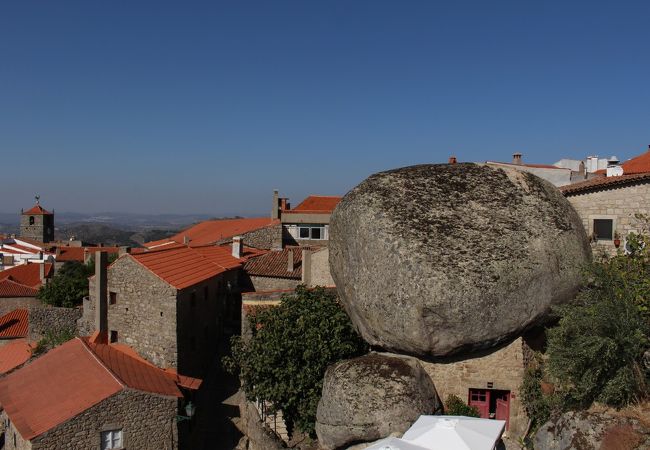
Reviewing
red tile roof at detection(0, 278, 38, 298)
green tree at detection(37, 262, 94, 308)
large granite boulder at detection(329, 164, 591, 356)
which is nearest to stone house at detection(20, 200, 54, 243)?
red tile roof at detection(0, 278, 38, 298)

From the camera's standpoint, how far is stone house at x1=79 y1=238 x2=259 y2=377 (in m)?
22.7

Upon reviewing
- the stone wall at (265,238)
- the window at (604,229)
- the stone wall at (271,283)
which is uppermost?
the window at (604,229)

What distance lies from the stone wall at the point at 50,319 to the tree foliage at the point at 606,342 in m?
27.3

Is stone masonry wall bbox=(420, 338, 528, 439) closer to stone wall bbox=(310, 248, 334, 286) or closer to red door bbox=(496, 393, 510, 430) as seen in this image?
red door bbox=(496, 393, 510, 430)

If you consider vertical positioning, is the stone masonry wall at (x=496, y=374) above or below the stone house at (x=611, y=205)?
below

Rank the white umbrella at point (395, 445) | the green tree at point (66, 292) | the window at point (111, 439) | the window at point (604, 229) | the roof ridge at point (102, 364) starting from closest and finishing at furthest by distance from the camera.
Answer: the white umbrella at point (395, 445) < the window at point (111, 439) < the roof ridge at point (102, 364) < the window at point (604, 229) < the green tree at point (66, 292)

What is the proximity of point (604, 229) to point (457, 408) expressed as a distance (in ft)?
29.8

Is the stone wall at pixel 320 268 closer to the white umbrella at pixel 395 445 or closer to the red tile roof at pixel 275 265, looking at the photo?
the red tile roof at pixel 275 265

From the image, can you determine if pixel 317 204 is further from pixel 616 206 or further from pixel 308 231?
pixel 616 206

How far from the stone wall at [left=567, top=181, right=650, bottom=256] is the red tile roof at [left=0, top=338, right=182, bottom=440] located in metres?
16.4

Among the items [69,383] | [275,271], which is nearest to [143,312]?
[69,383]

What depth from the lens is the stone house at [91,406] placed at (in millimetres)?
18234

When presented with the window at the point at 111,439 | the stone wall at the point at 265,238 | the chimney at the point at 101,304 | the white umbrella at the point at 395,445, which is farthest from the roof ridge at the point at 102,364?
the stone wall at the point at 265,238

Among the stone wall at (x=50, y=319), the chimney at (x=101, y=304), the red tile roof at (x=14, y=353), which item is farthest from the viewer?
the stone wall at (x=50, y=319)
